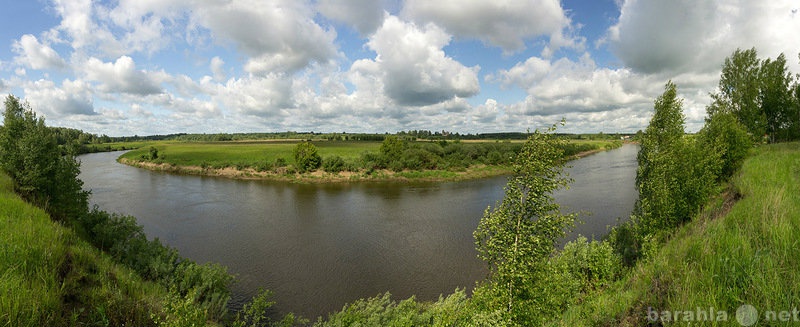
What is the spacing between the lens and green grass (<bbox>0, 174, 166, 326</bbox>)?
5277 mm

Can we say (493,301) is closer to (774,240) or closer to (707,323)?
(707,323)

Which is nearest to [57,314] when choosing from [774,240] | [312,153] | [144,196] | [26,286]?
[26,286]

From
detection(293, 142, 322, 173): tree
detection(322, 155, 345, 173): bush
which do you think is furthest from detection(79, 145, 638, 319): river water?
detection(322, 155, 345, 173): bush

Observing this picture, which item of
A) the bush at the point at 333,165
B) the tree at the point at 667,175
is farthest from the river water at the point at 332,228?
the bush at the point at 333,165

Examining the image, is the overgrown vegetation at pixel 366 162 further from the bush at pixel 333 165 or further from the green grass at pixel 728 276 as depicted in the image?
the green grass at pixel 728 276

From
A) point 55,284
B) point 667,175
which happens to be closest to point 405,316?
point 55,284

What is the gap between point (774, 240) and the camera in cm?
471

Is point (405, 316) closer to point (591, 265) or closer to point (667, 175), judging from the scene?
point (591, 265)

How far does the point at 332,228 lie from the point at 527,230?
78.9 ft

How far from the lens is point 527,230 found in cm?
746

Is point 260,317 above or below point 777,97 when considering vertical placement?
below

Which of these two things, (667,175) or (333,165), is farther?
(333,165)

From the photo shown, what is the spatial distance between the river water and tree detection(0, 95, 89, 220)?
8.40 meters

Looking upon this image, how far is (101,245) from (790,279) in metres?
22.3
